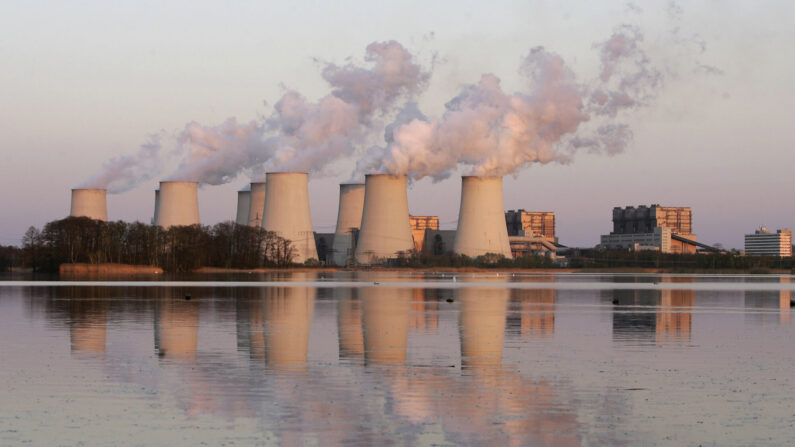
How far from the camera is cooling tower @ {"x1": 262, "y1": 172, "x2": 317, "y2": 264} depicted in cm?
7681

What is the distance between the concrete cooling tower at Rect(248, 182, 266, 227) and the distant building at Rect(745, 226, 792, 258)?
10202 centimetres

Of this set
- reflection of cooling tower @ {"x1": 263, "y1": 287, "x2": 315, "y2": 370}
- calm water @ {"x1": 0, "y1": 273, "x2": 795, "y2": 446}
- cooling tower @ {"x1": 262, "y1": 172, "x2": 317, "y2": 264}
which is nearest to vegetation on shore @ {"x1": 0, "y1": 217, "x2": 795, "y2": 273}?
cooling tower @ {"x1": 262, "y1": 172, "x2": 317, "y2": 264}

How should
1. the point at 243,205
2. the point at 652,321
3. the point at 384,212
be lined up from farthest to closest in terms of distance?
the point at 243,205, the point at 384,212, the point at 652,321

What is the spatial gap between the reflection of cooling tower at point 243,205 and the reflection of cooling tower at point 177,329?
2894 inches

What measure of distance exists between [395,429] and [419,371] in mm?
4004

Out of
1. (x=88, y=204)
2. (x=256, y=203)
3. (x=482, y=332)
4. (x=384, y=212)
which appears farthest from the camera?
(x=256, y=203)

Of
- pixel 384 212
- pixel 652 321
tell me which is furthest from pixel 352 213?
pixel 652 321

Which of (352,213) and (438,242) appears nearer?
(352,213)

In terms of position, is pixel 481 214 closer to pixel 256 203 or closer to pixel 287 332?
pixel 256 203

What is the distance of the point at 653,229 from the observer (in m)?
162

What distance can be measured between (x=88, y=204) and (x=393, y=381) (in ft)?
260

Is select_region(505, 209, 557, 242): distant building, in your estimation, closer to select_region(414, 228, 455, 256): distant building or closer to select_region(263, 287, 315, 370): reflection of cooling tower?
select_region(414, 228, 455, 256): distant building

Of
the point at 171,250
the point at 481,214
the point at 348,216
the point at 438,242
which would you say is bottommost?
the point at 171,250

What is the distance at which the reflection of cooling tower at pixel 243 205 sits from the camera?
334 feet
